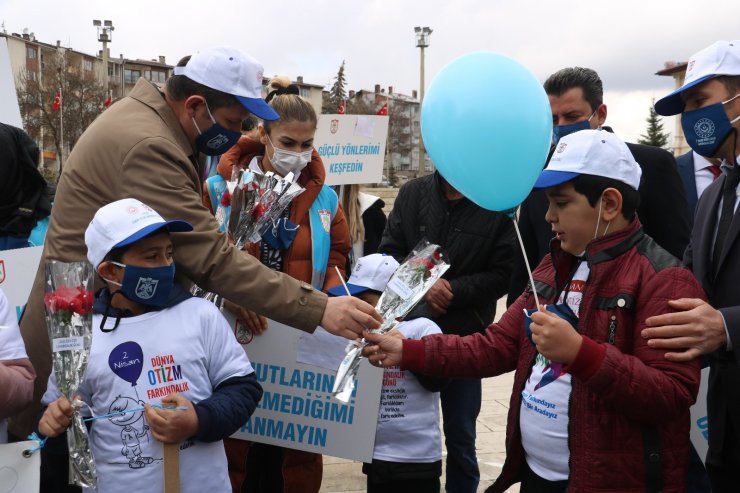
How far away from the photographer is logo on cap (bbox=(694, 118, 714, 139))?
10.1 ft

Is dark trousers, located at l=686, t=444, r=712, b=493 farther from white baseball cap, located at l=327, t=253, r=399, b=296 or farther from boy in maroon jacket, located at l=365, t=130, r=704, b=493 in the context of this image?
white baseball cap, located at l=327, t=253, r=399, b=296

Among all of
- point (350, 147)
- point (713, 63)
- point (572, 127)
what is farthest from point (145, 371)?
point (350, 147)

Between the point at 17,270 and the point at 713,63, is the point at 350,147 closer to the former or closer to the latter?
the point at 17,270

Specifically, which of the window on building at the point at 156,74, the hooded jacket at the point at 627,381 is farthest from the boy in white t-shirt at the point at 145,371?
the window on building at the point at 156,74

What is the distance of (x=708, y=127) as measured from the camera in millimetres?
3076

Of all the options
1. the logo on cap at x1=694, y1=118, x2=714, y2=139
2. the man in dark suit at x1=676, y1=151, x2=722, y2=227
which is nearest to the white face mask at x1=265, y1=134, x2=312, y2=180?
the logo on cap at x1=694, y1=118, x2=714, y2=139

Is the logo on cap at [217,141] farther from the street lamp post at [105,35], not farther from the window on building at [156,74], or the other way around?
the window on building at [156,74]

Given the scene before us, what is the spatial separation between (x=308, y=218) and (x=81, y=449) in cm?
187

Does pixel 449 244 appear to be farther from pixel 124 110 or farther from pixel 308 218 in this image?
pixel 124 110

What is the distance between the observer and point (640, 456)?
2717mm

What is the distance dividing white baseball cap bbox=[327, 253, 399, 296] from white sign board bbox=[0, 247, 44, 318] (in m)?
1.76

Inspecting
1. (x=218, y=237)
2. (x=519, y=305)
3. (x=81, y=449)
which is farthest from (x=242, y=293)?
(x=519, y=305)

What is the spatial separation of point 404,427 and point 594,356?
1.63 m

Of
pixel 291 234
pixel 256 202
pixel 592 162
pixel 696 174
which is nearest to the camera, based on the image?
pixel 592 162
